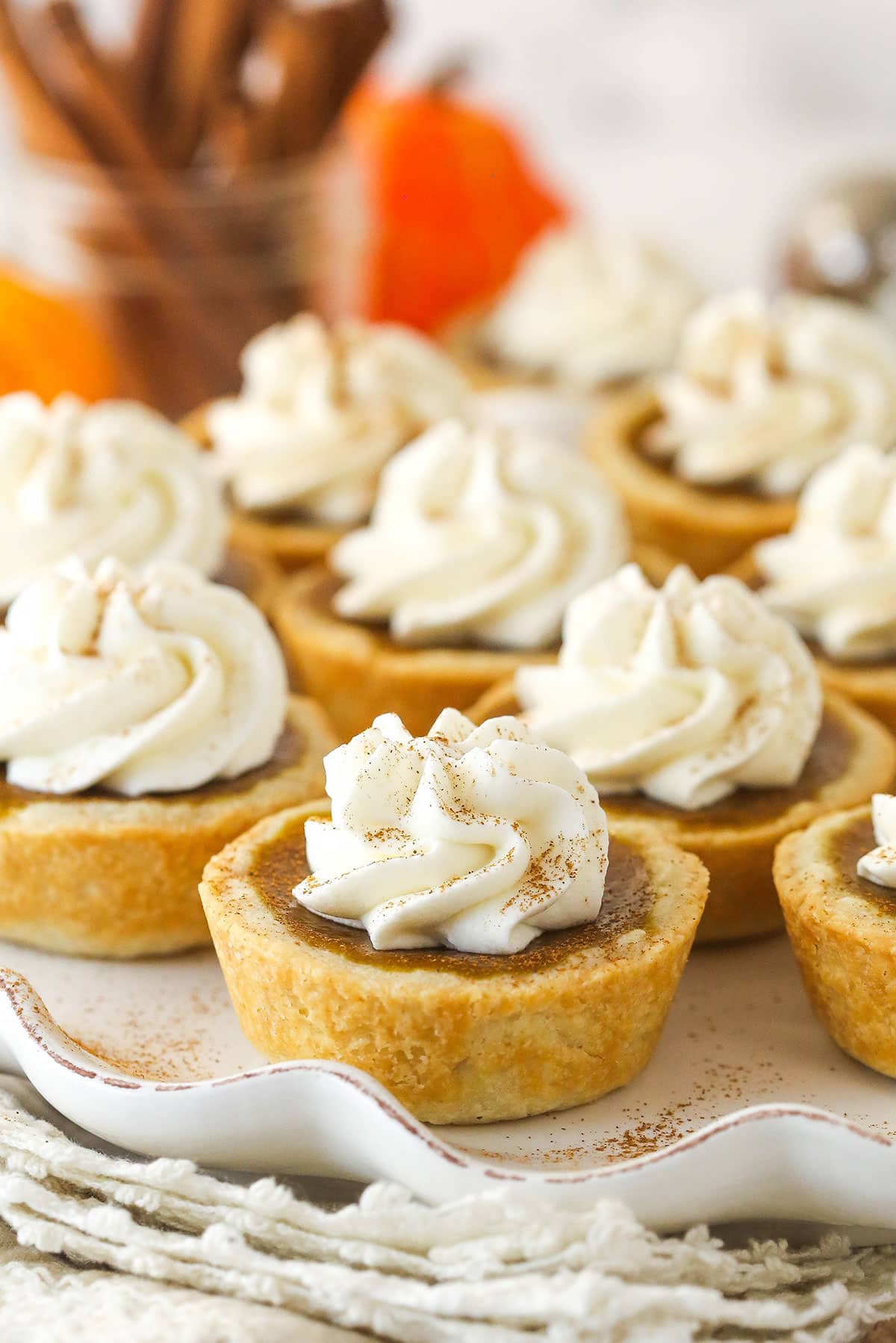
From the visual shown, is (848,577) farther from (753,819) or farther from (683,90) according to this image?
(683,90)

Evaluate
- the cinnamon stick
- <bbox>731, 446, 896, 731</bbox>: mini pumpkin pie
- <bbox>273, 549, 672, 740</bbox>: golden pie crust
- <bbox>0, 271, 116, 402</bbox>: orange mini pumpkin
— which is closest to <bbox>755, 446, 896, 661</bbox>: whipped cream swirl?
<bbox>731, 446, 896, 731</bbox>: mini pumpkin pie

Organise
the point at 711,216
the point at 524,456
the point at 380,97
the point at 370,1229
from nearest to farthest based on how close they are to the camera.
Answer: the point at 370,1229 → the point at 524,456 → the point at 380,97 → the point at 711,216

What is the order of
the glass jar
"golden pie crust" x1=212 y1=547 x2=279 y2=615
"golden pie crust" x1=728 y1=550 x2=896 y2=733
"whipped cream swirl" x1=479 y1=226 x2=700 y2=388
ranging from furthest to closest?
"whipped cream swirl" x1=479 y1=226 x2=700 y2=388
the glass jar
"golden pie crust" x1=212 y1=547 x2=279 y2=615
"golden pie crust" x1=728 y1=550 x2=896 y2=733

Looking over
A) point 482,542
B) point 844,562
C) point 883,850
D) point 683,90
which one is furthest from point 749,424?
point 683,90

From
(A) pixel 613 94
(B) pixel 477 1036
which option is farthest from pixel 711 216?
(B) pixel 477 1036

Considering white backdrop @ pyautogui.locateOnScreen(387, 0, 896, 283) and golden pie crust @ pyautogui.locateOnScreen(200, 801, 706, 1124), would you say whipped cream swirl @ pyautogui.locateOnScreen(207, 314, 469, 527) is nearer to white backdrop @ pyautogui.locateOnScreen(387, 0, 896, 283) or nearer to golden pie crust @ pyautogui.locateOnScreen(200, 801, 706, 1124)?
golden pie crust @ pyautogui.locateOnScreen(200, 801, 706, 1124)

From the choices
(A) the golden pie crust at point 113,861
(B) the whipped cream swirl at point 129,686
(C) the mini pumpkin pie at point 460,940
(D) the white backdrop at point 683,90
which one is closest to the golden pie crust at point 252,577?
(B) the whipped cream swirl at point 129,686

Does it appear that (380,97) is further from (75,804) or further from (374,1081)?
(374,1081)
